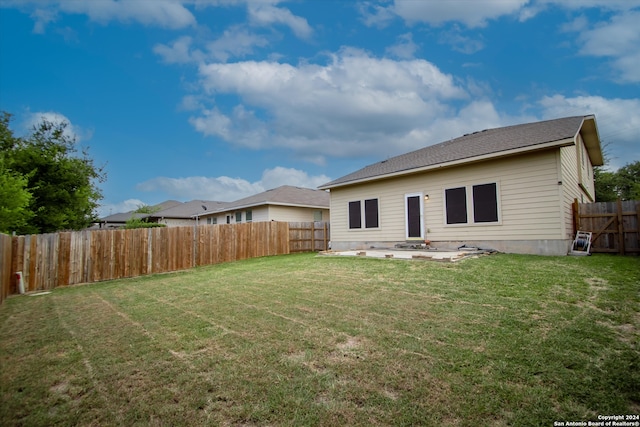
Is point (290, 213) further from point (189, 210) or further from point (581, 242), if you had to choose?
point (189, 210)

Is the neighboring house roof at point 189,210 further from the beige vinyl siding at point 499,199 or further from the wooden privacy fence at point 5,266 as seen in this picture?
the wooden privacy fence at point 5,266

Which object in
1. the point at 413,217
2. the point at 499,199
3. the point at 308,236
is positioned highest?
the point at 499,199

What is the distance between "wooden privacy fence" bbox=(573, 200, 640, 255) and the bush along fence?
1209 centimetres

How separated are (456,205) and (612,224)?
448cm

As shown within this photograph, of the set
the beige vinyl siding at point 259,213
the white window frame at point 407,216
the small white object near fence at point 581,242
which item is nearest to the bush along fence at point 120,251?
the beige vinyl siding at point 259,213

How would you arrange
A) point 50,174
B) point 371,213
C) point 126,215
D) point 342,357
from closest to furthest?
point 342,357
point 371,213
point 50,174
point 126,215

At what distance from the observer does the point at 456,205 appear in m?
10.8

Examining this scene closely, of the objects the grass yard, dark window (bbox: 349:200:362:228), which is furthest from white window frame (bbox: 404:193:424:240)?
the grass yard

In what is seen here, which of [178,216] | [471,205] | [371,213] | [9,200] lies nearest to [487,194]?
[471,205]

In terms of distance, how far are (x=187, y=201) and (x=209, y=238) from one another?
93.1 feet

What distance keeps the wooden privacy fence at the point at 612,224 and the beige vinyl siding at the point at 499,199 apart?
1.99 meters

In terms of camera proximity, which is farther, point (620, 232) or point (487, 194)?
point (487, 194)

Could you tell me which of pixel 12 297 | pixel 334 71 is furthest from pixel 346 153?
pixel 12 297

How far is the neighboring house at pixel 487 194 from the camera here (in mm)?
8922
